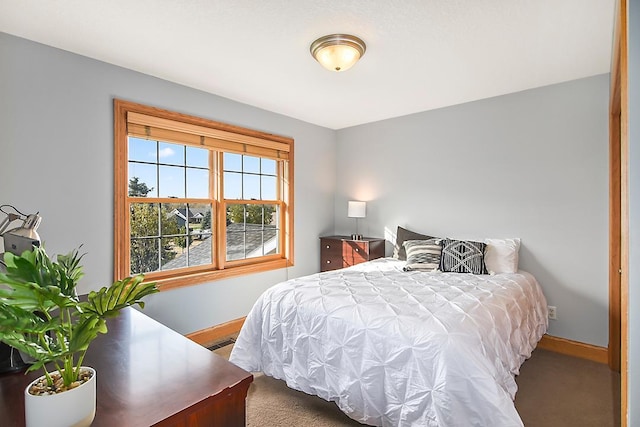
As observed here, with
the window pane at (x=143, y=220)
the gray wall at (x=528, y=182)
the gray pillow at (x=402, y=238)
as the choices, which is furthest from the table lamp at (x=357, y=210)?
the window pane at (x=143, y=220)

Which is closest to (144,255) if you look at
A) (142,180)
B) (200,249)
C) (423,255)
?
(200,249)

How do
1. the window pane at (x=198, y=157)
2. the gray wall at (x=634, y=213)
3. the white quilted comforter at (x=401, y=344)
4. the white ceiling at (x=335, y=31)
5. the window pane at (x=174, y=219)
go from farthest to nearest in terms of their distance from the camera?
the window pane at (x=198, y=157)
the window pane at (x=174, y=219)
the white ceiling at (x=335, y=31)
the white quilted comforter at (x=401, y=344)
the gray wall at (x=634, y=213)

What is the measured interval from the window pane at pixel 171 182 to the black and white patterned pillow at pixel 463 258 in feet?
8.47

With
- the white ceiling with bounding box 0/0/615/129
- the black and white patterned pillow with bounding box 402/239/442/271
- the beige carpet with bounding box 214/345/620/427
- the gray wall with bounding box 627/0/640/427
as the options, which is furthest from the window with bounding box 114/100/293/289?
the gray wall with bounding box 627/0/640/427

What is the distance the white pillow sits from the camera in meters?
3.10

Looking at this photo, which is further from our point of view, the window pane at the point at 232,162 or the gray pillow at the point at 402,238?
the gray pillow at the point at 402,238

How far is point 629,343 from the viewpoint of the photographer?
3.01 feet

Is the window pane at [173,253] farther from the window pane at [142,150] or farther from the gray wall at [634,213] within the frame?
the gray wall at [634,213]

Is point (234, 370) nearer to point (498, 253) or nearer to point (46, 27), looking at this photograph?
A: point (46, 27)

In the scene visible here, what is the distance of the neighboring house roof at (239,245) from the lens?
3379 millimetres

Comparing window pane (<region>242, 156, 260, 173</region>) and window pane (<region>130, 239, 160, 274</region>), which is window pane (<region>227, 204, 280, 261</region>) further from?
window pane (<region>130, 239, 160, 274</region>)

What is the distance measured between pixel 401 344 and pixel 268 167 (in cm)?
286

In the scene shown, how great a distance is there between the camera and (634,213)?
0.90m

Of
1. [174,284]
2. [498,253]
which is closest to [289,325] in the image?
[174,284]
